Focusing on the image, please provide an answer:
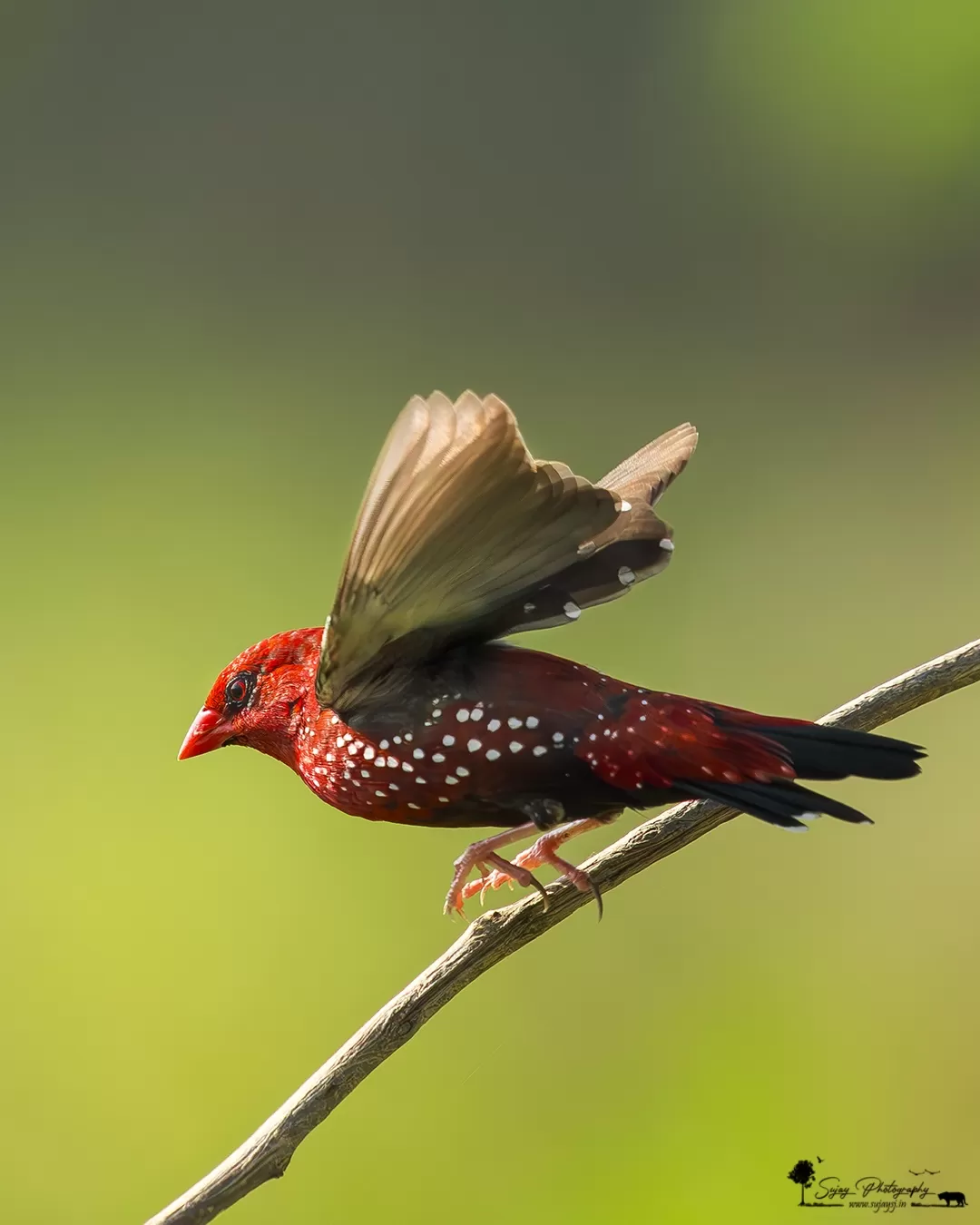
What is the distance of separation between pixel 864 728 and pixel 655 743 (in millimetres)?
246

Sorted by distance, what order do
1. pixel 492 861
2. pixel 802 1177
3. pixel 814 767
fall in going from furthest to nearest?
pixel 802 1177 < pixel 492 861 < pixel 814 767

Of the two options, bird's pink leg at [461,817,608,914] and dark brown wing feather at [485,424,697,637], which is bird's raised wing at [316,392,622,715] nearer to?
dark brown wing feather at [485,424,697,637]

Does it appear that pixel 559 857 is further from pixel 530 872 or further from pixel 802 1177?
pixel 802 1177

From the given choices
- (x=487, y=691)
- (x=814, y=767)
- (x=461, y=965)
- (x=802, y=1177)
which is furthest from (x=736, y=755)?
(x=802, y=1177)

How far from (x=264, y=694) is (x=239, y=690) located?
0.06 feet

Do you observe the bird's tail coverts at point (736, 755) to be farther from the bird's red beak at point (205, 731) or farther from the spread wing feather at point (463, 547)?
the bird's red beak at point (205, 731)

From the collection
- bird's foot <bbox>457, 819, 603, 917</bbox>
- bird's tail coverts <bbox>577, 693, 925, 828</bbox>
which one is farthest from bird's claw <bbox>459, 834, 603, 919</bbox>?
bird's tail coverts <bbox>577, 693, 925, 828</bbox>

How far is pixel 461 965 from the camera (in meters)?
0.89

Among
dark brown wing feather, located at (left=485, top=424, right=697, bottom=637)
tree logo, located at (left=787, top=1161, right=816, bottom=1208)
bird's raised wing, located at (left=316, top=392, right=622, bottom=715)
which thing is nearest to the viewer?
bird's raised wing, located at (left=316, top=392, right=622, bottom=715)

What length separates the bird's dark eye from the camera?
869mm

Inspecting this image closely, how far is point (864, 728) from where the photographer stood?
0.93 metres

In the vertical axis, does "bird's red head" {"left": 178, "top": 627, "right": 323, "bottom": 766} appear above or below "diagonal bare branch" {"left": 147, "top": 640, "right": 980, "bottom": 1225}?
above

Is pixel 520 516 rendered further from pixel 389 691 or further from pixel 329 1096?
pixel 329 1096

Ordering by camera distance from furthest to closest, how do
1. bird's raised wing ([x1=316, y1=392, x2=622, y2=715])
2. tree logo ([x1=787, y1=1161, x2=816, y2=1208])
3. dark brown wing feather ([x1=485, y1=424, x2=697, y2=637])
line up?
tree logo ([x1=787, y1=1161, x2=816, y2=1208]) → dark brown wing feather ([x1=485, y1=424, x2=697, y2=637]) → bird's raised wing ([x1=316, y1=392, x2=622, y2=715])
